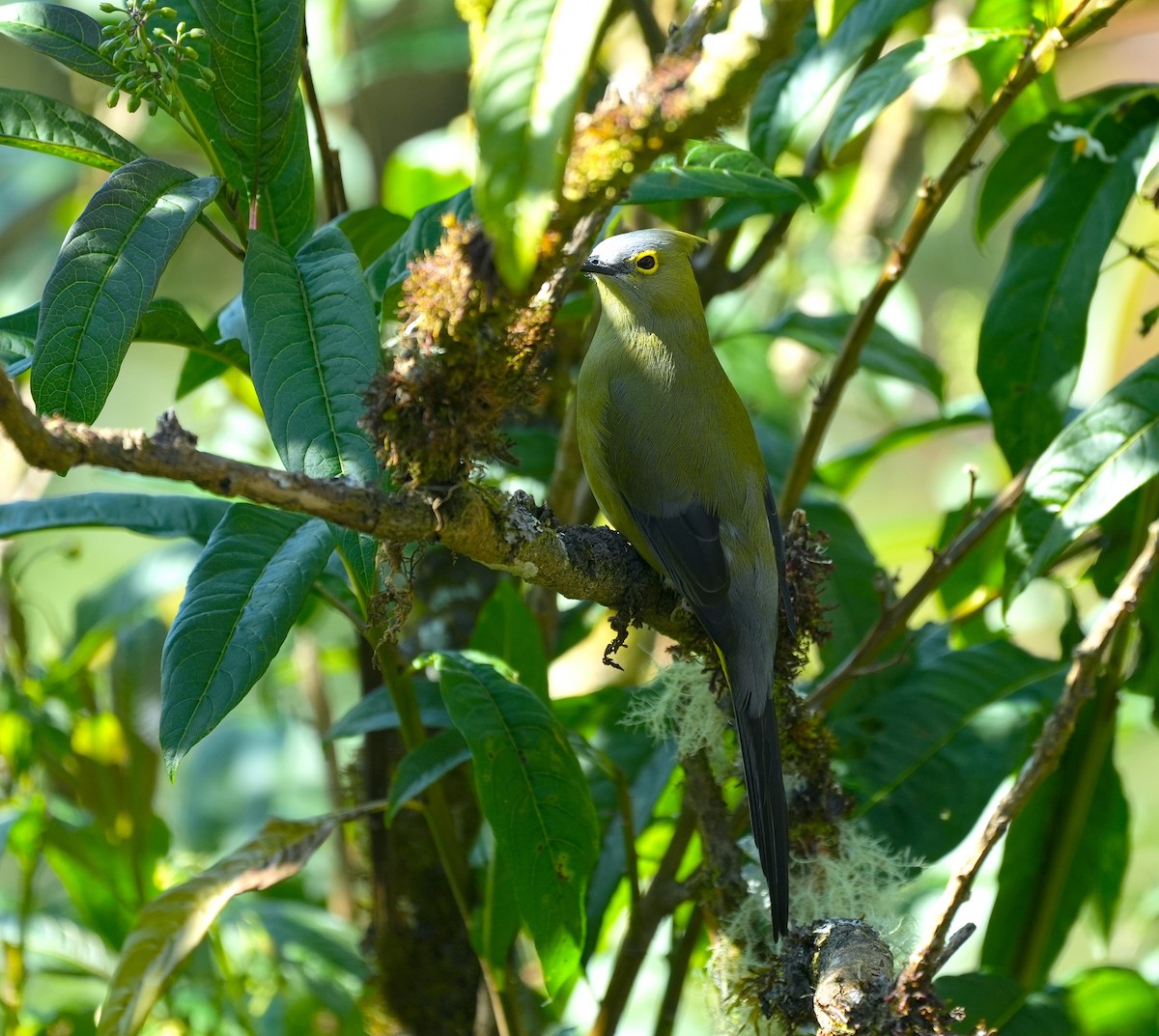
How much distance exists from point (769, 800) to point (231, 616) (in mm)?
761

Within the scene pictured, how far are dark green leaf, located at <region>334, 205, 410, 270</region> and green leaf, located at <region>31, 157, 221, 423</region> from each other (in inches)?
21.8

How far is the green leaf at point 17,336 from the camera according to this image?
5.25 ft

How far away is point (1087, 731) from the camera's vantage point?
2242mm

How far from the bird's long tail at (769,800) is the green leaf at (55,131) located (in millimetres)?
1150

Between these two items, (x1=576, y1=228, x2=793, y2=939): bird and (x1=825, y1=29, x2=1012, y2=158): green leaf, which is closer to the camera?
(x1=576, y1=228, x2=793, y2=939): bird

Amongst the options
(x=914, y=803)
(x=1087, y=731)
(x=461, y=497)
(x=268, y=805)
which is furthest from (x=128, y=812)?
(x=1087, y=731)

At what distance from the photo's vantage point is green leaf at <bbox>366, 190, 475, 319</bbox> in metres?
1.67

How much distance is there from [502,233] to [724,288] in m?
1.86

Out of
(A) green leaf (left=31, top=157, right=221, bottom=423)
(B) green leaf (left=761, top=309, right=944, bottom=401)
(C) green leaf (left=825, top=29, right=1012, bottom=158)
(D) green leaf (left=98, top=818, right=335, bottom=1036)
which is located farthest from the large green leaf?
(B) green leaf (left=761, top=309, right=944, bottom=401)

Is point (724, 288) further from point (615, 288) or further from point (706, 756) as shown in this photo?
point (706, 756)

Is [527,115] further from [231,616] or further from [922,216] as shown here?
[922,216]

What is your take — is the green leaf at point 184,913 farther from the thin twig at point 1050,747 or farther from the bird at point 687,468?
the thin twig at point 1050,747

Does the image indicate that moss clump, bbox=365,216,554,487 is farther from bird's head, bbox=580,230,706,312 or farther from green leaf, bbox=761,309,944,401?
green leaf, bbox=761,309,944,401

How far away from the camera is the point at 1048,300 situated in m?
2.09
